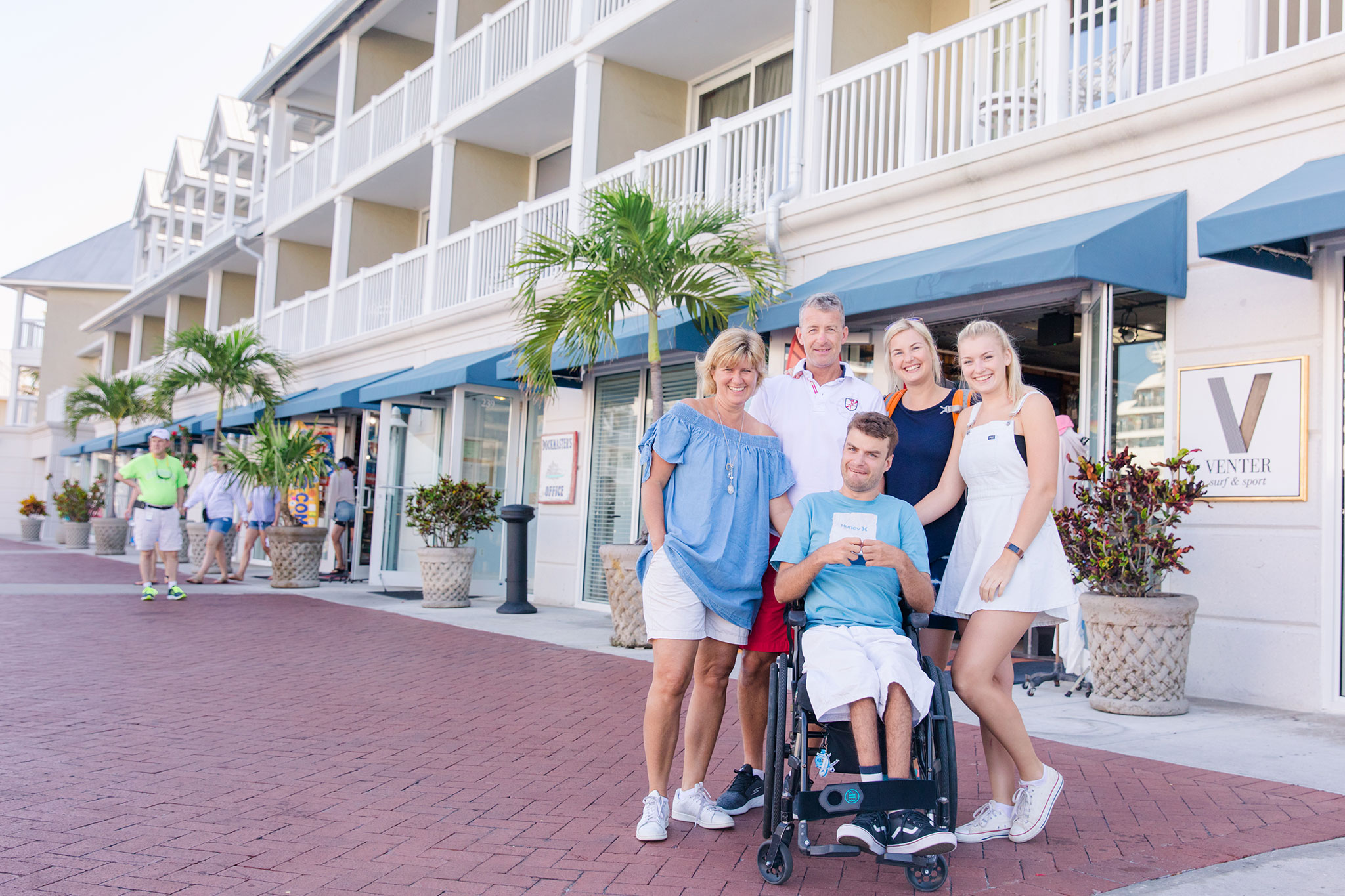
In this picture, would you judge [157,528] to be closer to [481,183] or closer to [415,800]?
[481,183]

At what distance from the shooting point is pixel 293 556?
13.7 metres

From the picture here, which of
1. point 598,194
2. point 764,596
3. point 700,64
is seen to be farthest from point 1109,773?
point 700,64

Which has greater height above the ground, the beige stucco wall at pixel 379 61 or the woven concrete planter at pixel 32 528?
the beige stucco wall at pixel 379 61

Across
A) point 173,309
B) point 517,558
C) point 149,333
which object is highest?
point 173,309

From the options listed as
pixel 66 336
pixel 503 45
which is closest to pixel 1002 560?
pixel 503 45

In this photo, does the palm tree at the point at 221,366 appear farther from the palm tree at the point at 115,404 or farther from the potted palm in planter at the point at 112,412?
the palm tree at the point at 115,404

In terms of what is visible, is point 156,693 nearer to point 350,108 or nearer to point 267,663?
point 267,663

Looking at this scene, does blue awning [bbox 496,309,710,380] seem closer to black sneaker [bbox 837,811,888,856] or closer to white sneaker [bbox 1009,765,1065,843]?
white sneaker [bbox 1009,765,1065,843]

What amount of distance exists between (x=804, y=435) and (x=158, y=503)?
9778mm

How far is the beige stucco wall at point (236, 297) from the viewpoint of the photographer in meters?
25.3

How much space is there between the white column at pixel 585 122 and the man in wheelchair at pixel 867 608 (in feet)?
30.8

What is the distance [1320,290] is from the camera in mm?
6035

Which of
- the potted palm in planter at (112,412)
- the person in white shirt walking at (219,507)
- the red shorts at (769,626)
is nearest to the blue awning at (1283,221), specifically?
the red shorts at (769,626)

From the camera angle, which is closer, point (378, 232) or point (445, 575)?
point (445, 575)
